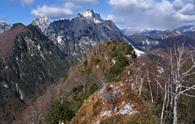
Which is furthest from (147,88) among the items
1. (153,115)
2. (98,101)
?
(153,115)

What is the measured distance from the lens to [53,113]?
362ft

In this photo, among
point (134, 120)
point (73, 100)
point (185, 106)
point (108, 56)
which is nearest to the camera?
point (134, 120)

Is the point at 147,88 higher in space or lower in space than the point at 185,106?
higher

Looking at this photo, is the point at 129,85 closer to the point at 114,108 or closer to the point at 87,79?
the point at 114,108

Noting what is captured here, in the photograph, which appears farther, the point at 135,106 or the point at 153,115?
the point at 135,106

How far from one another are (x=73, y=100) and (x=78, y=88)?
24.8 metres

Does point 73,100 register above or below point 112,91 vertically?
below

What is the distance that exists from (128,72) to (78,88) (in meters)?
50.5

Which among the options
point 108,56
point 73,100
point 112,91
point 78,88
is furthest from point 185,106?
point 108,56

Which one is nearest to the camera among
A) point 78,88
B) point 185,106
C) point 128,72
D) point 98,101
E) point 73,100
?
point 98,101

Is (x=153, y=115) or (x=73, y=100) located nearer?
(x=153, y=115)

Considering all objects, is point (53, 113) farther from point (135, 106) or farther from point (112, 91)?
point (135, 106)

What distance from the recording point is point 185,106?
349 ft

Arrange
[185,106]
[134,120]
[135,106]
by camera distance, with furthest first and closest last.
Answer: [185,106]
[135,106]
[134,120]
